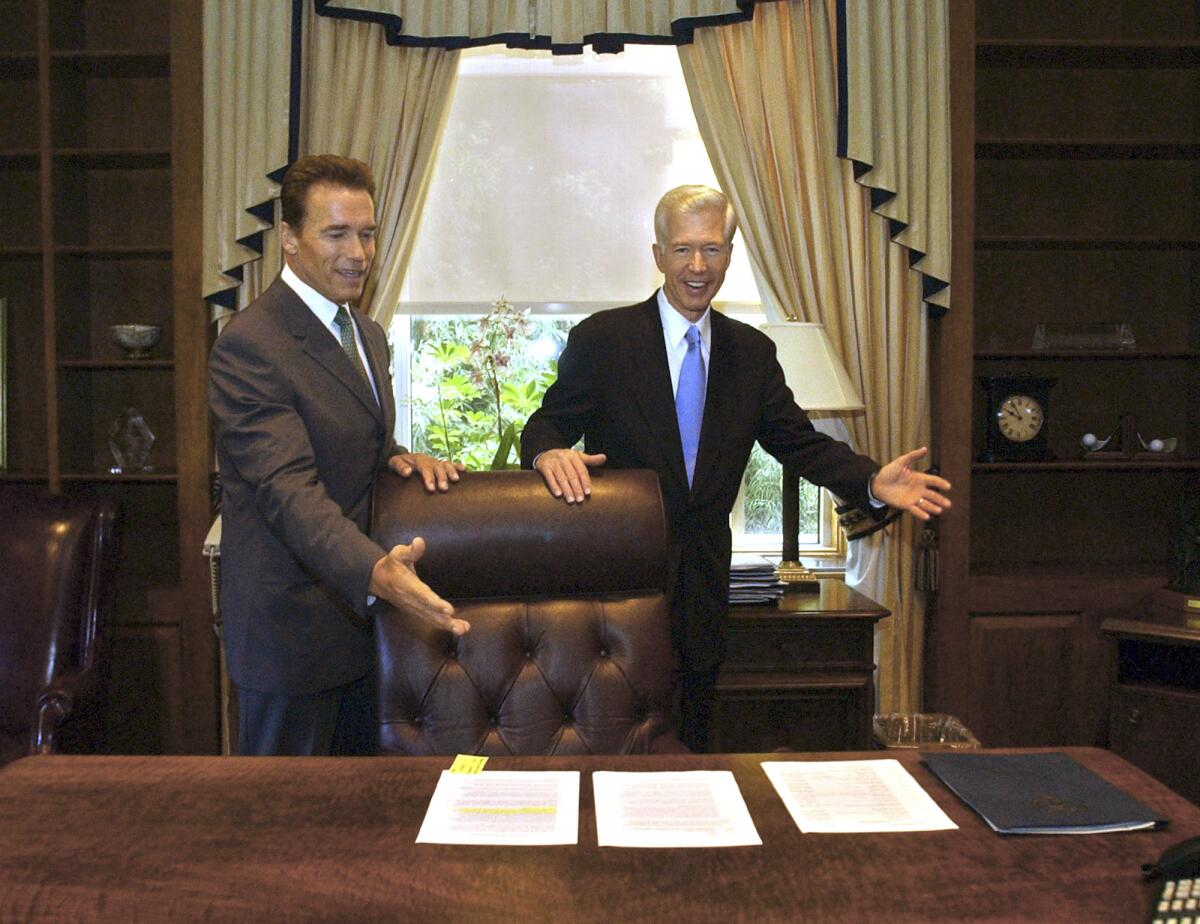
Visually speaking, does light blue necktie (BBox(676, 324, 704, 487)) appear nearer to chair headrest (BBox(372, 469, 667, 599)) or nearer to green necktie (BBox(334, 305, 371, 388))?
chair headrest (BBox(372, 469, 667, 599))

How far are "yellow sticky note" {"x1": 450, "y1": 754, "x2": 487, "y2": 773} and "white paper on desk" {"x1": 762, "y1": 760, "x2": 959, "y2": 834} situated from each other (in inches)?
15.0

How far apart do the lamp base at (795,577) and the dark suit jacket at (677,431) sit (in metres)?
0.67

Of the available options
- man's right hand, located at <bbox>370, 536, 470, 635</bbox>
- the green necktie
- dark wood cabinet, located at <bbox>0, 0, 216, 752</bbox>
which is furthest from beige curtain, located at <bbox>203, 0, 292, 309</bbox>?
man's right hand, located at <bbox>370, 536, 470, 635</bbox>

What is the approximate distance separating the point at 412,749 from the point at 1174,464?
8.91 feet

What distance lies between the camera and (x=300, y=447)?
1.95 metres

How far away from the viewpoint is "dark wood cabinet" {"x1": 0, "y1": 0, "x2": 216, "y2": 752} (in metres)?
3.31

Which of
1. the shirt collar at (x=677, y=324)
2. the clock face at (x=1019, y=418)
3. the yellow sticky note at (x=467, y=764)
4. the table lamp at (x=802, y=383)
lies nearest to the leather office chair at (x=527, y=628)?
the yellow sticky note at (x=467, y=764)

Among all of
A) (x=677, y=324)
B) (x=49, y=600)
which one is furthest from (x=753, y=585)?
(x=49, y=600)

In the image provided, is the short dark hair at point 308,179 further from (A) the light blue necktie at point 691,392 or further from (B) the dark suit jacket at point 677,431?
(A) the light blue necktie at point 691,392

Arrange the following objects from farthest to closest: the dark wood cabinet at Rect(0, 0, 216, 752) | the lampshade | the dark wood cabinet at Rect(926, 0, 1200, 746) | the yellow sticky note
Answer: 1. the dark wood cabinet at Rect(926, 0, 1200, 746)
2. the dark wood cabinet at Rect(0, 0, 216, 752)
3. the lampshade
4. the yellow sticky note

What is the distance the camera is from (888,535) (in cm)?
346

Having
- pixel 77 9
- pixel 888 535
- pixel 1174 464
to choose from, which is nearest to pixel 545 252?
pixel 888 535

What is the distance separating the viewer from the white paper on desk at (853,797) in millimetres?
1292

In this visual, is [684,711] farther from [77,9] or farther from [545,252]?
[77,9]
